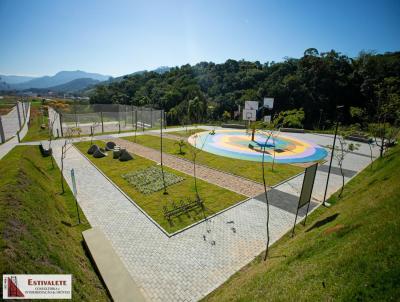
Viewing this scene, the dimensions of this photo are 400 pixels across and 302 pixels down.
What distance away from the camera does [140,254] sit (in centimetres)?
829

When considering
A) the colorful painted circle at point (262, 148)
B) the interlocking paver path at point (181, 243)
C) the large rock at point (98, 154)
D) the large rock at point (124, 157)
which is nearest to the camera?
the interlocking paver path at point (181, 243)

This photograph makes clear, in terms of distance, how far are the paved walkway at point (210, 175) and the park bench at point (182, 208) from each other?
315 cm

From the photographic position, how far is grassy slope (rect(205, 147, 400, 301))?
13.0 ft

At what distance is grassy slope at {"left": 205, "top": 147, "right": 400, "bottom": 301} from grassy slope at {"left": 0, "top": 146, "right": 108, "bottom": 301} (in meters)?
3.79

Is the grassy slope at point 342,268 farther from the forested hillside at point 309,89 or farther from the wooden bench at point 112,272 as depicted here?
the forested hillside at point 309,89

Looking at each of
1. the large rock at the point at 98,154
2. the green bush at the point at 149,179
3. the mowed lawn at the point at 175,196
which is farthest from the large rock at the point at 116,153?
the green bush at the point at 149,179

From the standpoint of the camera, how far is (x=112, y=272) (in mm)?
6832

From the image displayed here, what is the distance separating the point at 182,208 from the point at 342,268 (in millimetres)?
7851

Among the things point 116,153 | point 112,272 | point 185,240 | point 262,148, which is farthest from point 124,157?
point 262,148

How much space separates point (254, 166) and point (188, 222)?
34.7ft

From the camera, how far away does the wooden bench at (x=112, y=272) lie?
616cm

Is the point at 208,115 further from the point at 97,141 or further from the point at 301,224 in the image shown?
the point at 301,224

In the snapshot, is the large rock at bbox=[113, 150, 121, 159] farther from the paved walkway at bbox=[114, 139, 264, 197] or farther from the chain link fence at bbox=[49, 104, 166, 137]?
the chain link fence at bbox=[49, 104, 166, 137]

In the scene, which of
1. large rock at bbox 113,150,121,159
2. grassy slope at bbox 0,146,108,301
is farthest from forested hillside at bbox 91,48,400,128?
grassy slope at bbox 0,146,108,301
